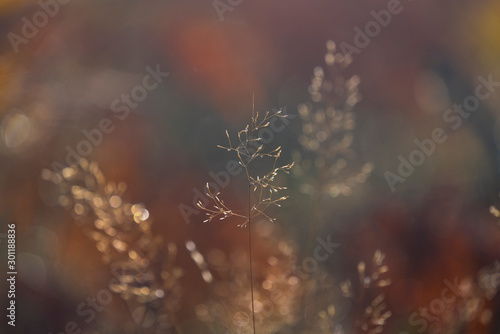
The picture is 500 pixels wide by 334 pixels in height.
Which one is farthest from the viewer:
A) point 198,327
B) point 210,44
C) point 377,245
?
point 210,44

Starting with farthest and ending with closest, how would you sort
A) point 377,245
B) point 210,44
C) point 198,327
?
point 210,44, point 377,245, point 198,327

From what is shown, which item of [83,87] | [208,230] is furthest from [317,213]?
[83,87]

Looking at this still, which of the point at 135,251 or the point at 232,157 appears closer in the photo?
the point at 135,251

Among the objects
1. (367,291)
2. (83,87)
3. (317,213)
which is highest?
(83,87)

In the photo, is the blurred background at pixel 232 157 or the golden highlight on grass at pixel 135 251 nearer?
the golden highlight on grass at pixel 135 251

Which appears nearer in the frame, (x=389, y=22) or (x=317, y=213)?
(x=317, y=213)

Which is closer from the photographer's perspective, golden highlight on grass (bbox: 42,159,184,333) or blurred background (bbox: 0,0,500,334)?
golden highlight on grass (bbox: 42,159,184,333)

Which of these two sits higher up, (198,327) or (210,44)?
(210,44)

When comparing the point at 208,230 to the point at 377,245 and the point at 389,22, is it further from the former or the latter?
the point at 389,22
